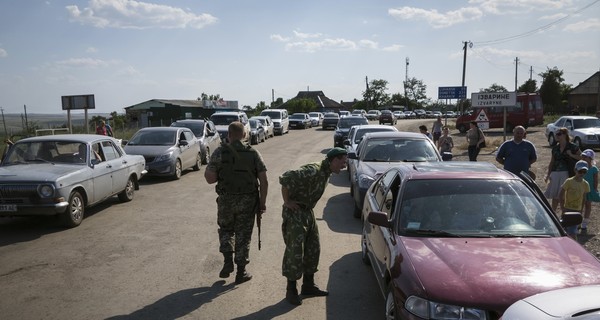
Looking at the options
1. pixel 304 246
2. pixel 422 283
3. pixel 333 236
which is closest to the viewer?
pixel 422 283

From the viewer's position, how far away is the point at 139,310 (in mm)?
4719

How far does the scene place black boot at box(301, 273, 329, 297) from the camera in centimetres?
Answer: 508

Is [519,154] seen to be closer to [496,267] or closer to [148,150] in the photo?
[496,267]

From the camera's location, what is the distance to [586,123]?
21.4 m

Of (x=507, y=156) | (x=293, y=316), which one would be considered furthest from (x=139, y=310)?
(x=507, y=156)

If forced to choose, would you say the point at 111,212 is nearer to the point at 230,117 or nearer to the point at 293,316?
the point at 293,316

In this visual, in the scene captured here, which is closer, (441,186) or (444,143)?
(441,186)

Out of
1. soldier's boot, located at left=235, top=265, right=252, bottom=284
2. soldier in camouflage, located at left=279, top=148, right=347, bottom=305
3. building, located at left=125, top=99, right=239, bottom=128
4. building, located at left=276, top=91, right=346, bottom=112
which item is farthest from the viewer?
building, located at left=276, top=91, right=346, bottom=112

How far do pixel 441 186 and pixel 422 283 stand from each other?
1.48 m

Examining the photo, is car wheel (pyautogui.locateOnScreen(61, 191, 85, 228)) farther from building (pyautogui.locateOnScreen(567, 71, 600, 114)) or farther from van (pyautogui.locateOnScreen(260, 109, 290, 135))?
building (pyautogui.locateOnScreen(567, 71, 600, 114))

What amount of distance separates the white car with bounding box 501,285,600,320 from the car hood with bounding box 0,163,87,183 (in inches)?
285

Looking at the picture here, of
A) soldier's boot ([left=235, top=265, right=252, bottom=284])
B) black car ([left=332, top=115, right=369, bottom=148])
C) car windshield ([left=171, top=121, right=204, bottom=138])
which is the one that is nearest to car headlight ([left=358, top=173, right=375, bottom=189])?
soldier's boot ([left=235, top=265, right=252, bottom=284])

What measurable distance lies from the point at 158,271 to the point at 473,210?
3813 millimetres

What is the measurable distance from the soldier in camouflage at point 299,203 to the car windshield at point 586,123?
20.6m
